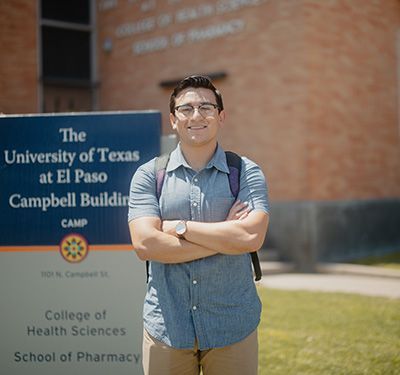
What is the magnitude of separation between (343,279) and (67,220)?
657cm

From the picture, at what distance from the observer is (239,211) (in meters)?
2.71

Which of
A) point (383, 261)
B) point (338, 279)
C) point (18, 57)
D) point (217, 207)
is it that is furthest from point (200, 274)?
point (18, 57)

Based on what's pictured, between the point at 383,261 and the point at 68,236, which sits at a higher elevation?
the point at 68,236

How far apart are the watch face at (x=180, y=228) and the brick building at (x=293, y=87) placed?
8204 millimetres

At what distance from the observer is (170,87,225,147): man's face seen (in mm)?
2756

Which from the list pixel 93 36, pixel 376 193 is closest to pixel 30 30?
pixel 93 36

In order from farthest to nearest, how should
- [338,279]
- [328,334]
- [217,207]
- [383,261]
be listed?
[383,261] → [338,279] → [328,334] → [217,207]

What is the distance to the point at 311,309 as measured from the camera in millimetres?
7141

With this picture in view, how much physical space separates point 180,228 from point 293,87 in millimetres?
8555

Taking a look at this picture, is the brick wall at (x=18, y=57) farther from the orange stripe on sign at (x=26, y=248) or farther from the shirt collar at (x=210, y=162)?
the shirt collar at (x=210, y=162)

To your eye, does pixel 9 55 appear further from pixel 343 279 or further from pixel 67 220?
pixel 67 220

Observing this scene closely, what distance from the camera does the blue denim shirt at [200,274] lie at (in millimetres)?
2619

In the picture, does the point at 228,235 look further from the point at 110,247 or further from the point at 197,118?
the point at 110,247

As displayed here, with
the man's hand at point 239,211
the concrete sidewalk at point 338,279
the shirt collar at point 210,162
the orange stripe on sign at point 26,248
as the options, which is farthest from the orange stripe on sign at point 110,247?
the concrete sidewalk at point 338,279
